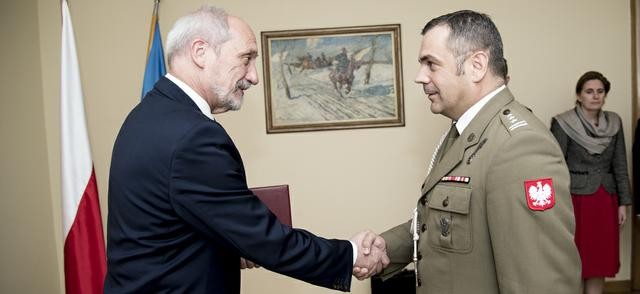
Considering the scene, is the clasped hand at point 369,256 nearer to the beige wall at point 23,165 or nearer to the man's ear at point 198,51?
the man's ear at point 198,51

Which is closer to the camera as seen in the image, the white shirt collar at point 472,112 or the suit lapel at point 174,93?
the suit lapel at point 174,93

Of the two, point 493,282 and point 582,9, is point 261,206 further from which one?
point 582,9

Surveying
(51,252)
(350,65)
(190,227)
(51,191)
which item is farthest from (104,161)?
(190,227)

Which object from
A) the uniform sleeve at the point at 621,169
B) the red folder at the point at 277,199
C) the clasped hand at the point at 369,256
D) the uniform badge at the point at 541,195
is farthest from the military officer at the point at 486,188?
the uniform sleeve at the point at 621,169

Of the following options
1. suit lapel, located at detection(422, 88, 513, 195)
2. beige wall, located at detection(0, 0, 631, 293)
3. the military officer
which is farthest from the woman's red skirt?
suit lapel, located at detection(422, 88, 513, 195)

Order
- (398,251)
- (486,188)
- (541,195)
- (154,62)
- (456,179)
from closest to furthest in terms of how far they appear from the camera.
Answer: (541,195) → (486,188) → (456,179) → (398,251) → (154,62)

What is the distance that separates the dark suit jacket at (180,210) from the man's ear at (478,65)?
72 cm

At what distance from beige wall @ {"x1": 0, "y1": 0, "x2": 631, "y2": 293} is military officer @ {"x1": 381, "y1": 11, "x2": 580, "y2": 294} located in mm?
2099

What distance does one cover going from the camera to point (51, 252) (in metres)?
3.68

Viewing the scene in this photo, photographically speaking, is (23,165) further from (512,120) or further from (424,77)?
(512,120)

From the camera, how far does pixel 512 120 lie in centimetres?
145

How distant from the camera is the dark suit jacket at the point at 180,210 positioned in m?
1.33

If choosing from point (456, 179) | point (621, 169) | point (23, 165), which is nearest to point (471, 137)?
point (456, 179)

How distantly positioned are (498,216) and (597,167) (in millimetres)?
2675
